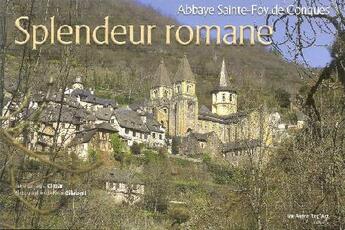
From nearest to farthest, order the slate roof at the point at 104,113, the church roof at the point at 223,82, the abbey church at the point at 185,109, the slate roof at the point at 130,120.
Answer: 1. the slate roof at the point at 104,113
2. the slate roof at the point at 130,120
3. the abbey church at the point at 185,109
4. the church roof at the point at 223,82

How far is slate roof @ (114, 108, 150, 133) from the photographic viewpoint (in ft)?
214

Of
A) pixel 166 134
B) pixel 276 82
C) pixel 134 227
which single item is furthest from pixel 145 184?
pixel 276 82

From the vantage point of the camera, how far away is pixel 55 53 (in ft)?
18.5

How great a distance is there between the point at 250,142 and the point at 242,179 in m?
0.93

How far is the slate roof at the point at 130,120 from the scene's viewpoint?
2572 inches

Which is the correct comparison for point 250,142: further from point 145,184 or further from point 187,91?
point 187,91

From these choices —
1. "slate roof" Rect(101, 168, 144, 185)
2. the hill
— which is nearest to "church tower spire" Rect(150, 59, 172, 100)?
the hill

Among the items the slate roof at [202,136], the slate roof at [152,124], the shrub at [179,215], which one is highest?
the slate roof at [152,124]

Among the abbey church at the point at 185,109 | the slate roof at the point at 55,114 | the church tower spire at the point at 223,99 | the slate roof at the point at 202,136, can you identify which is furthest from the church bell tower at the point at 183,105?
the slate roof at the point at 55,114

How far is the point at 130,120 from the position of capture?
6662 cm

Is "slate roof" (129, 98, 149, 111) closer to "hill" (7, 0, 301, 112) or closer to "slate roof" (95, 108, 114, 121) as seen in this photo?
"hill" (7, 0, 301, 112)

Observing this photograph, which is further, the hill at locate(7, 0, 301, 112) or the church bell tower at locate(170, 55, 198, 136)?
the hill at locate(7, 0, 301, 112)

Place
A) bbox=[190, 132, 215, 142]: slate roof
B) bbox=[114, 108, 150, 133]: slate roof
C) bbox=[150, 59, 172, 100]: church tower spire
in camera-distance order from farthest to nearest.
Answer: bbox=[150, 59, 172, 100]: church tower spire < bbox=[190, 132, 215, 142]: slate roof < bbox=[114, 108, 150, 133]: slate roof

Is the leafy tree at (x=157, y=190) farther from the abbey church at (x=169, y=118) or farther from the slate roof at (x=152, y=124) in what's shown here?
the slate roof at (x=152, y=124)
